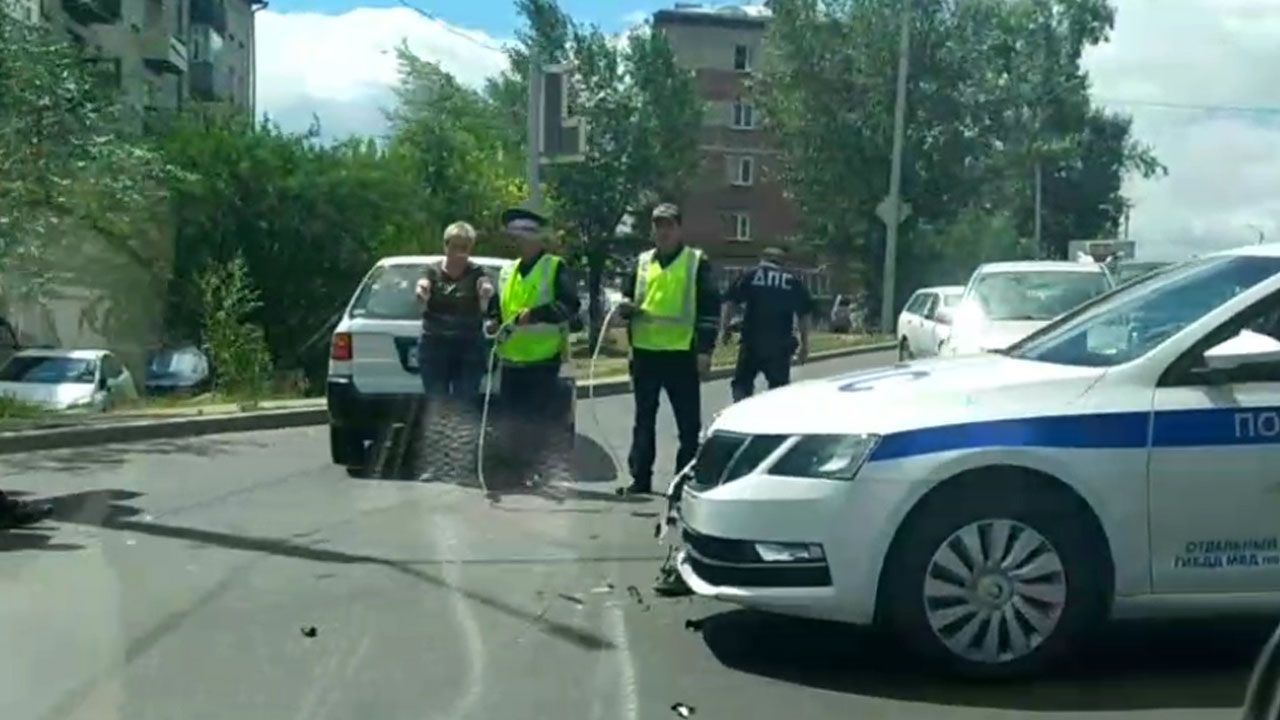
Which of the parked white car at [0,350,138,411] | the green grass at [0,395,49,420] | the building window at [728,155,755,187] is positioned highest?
the building window at [728,155,755,187]

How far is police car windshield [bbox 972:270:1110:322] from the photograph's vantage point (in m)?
17.8

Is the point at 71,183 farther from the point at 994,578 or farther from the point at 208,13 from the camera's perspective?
the point at 208,13

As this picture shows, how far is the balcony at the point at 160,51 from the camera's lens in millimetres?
51688

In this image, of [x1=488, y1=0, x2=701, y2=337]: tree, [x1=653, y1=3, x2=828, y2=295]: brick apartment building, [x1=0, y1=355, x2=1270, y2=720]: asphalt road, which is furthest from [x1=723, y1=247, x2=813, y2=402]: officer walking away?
[x1=653, y1=3, x2=828, y2=295]: brick apartment building

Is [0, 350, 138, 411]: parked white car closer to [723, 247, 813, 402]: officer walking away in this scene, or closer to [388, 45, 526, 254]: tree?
[388, 45, 526, 254]: tree

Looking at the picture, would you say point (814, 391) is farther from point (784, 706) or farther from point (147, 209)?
point (147, 209)

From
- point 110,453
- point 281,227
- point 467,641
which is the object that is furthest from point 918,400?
point 281,227

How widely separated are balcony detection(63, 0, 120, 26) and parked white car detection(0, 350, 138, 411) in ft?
59.7

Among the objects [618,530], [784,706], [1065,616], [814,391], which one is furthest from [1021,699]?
[618,530]

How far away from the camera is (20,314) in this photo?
33.4 m

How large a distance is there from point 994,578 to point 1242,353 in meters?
1.19

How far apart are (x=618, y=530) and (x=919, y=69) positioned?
48681 millimetres

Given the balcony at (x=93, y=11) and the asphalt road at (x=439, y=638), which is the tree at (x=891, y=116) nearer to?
the balcony at (x=93, y=11)

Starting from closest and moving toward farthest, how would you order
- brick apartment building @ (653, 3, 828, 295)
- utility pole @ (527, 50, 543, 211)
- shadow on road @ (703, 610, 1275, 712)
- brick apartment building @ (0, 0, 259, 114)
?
shadow on road @ (703, 610, 1275, 712) → utility pole @ (527, 50, 543, 211) → brick apartment building @ (0, 0, 259, 114) → brick apartment building @ (653, 3, 828, 295)
